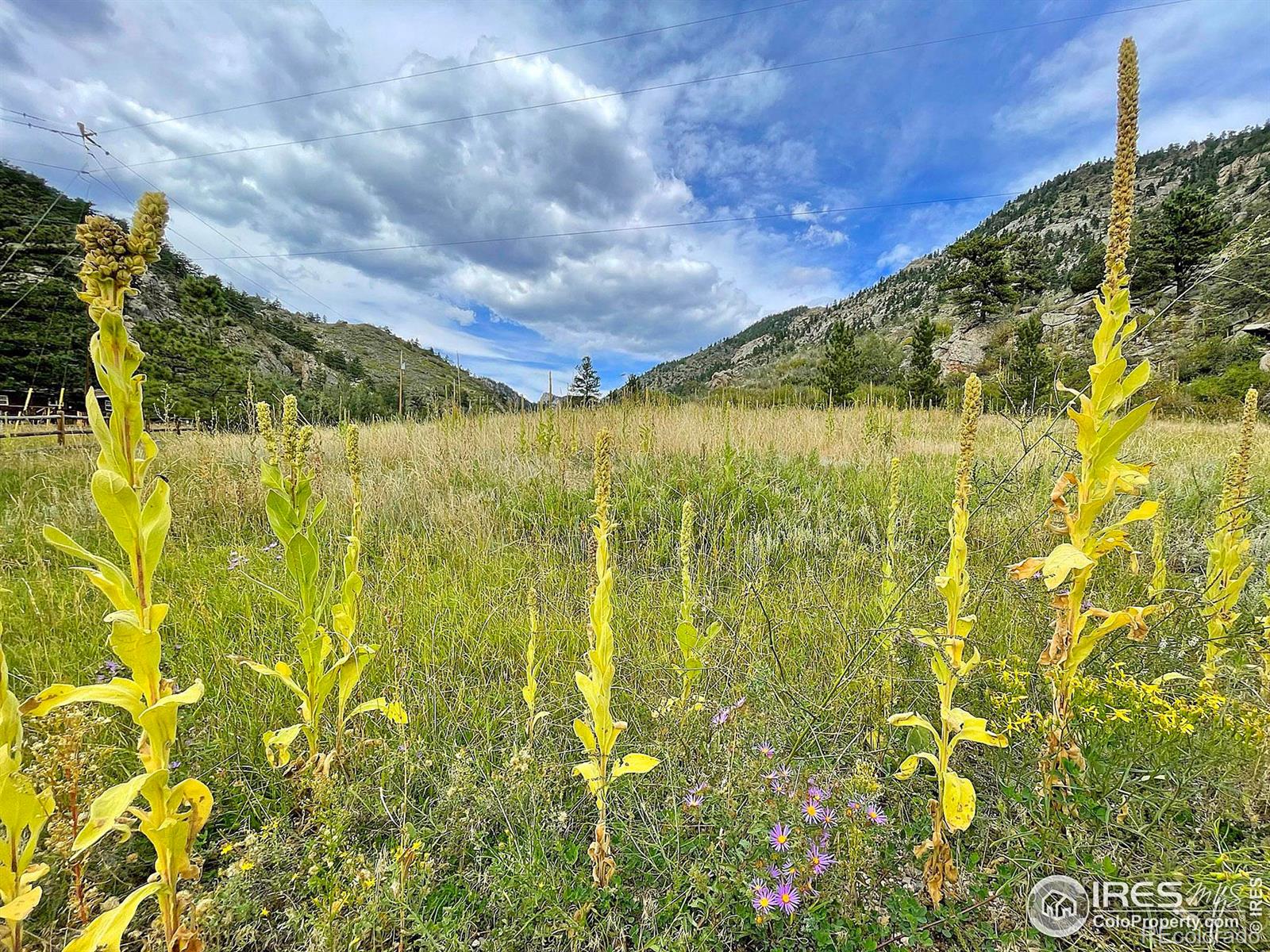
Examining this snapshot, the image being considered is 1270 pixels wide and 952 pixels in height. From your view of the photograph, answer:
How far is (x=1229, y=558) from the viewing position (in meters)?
1.92

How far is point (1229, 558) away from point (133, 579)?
3.68m

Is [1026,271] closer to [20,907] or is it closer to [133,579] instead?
[133,579]

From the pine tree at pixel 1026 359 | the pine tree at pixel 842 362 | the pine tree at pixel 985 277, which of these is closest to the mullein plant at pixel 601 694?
the pine tree at pixel 1026 359

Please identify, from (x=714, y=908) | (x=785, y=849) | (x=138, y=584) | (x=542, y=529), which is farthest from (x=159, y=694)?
(x=542, y=529)

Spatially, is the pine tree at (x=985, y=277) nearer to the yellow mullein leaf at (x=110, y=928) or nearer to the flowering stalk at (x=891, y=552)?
the flowering stalk at (x=891, y=552)

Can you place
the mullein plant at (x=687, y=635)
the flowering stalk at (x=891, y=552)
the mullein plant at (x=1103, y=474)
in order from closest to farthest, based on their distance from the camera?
1. the mullein plant at (x=1103, y=474)
2. the mullein plant at (x=687, y=635)
3. the flowering stalk at (x=891, y=552)

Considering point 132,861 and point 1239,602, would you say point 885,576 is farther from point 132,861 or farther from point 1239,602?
point 132,861

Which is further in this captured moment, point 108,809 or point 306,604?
point 306,604

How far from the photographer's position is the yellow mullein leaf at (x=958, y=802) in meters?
1.12

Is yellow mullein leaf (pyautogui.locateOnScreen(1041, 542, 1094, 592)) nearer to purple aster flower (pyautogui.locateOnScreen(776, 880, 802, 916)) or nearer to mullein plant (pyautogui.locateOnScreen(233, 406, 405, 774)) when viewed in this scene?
purple aster flower (pyautogui.locateOnScreen(776, 880, 802, 916))

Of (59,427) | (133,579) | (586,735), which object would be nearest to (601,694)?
(586,735)

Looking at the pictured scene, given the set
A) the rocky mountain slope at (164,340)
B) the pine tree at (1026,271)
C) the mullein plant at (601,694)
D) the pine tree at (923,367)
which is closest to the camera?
the mullein plant at (601,694)

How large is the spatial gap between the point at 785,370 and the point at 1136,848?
4802 centimetres

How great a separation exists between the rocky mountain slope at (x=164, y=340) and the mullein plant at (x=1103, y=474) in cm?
261
